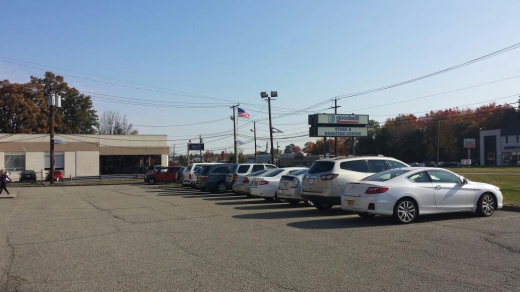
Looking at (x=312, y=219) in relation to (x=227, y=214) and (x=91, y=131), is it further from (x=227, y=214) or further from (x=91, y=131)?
(x=91, y=131)

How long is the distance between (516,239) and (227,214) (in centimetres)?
791

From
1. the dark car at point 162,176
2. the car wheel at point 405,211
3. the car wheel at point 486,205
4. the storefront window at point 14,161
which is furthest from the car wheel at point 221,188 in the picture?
the storefront window at point 14,161

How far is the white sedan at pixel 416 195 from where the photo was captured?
11.1 metres

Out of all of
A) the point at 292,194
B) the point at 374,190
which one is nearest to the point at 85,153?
the point at 292,194

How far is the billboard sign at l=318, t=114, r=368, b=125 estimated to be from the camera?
1133 inches

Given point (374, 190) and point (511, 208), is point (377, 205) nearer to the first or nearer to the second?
point (374, 190)

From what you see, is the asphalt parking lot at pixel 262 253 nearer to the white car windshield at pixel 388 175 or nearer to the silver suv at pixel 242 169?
the white car windshield at pixel 388 175

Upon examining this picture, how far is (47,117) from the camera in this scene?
65.1 m

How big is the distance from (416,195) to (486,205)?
250 cm

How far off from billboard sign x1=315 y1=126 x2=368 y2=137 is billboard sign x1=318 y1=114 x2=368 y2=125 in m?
0.39

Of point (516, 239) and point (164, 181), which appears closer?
point (516, 239)

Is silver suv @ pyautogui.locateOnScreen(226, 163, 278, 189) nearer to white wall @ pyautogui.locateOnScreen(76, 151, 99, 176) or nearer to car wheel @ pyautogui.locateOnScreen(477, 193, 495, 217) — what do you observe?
car wheel @ pyautogui.locateOnScreen(477, 193, 495, 217)

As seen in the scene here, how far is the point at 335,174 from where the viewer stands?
13375mm

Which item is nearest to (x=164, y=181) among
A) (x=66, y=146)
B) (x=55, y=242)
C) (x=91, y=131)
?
(x=66, y=146)
